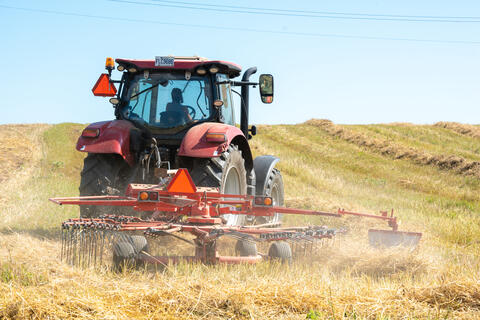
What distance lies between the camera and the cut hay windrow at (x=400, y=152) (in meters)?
18.5

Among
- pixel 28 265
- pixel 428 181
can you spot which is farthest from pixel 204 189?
pixel 428 181

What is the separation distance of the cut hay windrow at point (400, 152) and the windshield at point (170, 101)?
13603 mm

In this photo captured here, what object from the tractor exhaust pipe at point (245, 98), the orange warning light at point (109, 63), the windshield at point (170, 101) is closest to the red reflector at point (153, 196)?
the windshield at point (170, 101)

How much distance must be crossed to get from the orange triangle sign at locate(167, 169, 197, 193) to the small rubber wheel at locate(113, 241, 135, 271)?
69 centimetres

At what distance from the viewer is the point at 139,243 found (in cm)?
475

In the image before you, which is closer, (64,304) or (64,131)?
(64,304)

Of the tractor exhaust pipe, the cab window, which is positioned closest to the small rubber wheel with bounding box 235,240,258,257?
the cab window

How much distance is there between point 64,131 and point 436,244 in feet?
58.1

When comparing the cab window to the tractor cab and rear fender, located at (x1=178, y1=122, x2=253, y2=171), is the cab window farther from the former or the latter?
rear fender, located at (x1=178, y1=122, x2=253, y2=171)

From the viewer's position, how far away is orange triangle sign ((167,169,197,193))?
4930mm

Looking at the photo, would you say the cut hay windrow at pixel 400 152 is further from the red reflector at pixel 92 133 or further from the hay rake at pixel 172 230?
the red reflector at pixel 92 133

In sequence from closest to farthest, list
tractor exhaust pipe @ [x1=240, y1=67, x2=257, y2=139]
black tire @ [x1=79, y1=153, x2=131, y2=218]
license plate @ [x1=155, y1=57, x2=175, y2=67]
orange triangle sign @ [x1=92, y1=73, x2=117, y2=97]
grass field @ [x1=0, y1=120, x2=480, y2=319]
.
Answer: grass field @ [x1=0, y1=120, x2=480, y2=319] → black tire @ [x1=79, y1=153, x2=131, y2=218] → license plate @ [x1=155, y1=57, x2=175, y2=67] → orange triangle sign @ [x1=92, y1=73, x2=117, y2=97] → tractor exhaust pipe @ [x1=240, y1=67, x2=257, y2=139]

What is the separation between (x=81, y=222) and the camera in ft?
14.9

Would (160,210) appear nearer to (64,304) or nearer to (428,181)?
(64,304)
